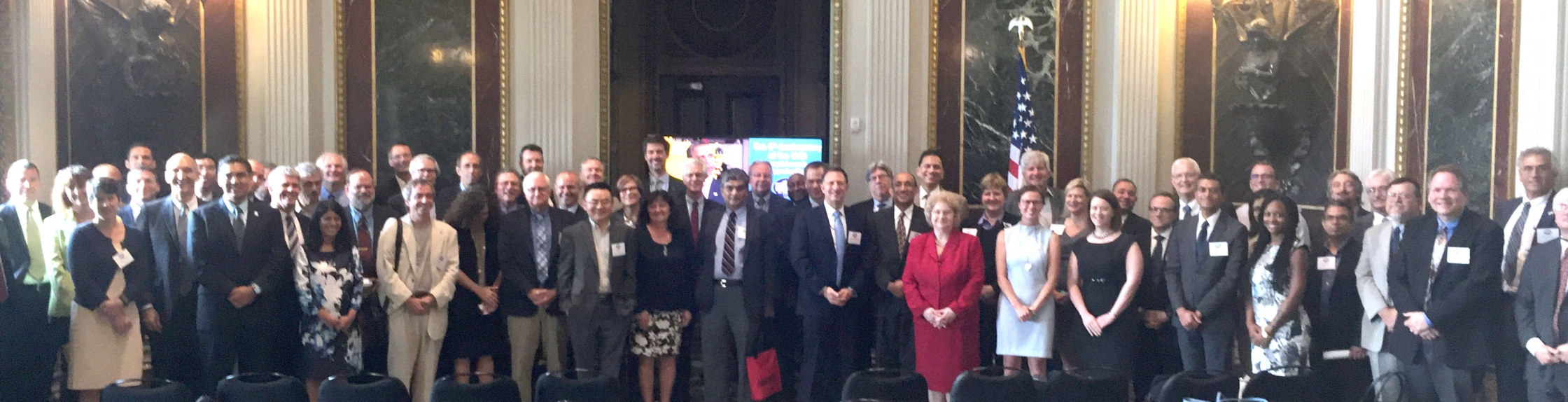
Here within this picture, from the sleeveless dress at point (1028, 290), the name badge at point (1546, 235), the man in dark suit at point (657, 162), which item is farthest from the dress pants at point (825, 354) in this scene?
the name badge at point (1546, 235)

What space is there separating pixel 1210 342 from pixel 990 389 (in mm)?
1736

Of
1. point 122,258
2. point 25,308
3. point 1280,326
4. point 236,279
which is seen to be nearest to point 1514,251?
point 1280,326

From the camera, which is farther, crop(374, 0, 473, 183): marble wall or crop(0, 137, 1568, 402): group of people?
crop(374, 0, 473, 183): marble wall

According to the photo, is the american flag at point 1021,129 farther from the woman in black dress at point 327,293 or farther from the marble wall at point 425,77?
the woman in black dress at point 327,293

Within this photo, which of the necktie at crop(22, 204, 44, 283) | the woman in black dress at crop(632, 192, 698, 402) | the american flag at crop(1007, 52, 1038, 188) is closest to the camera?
the necktie at crop(22, 204, 44, 283)

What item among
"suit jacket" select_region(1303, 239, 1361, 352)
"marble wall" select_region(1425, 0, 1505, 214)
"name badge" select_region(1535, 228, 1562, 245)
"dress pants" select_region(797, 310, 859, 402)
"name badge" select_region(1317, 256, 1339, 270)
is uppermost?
"marble wall" select_region(1425, 0, 1505, 214)

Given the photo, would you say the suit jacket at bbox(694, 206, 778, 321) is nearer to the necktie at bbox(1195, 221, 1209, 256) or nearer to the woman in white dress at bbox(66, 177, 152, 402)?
the necktie at bbox(1195, 221, 1209, 256)

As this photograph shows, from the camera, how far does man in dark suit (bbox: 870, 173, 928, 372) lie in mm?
6309

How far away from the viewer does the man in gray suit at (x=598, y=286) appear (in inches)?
236

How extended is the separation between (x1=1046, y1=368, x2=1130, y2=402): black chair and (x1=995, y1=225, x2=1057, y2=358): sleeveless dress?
1150 millimetres

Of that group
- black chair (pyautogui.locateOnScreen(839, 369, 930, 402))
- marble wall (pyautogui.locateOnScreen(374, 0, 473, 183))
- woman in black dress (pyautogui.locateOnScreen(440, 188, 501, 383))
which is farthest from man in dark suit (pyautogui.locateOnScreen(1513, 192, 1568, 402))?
marble wall (pyautogui.locateOnScreen(374, 0, 473, 183))

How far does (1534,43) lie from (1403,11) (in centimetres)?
129

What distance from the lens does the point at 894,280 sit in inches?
249

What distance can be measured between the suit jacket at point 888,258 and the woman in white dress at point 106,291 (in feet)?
10.3
